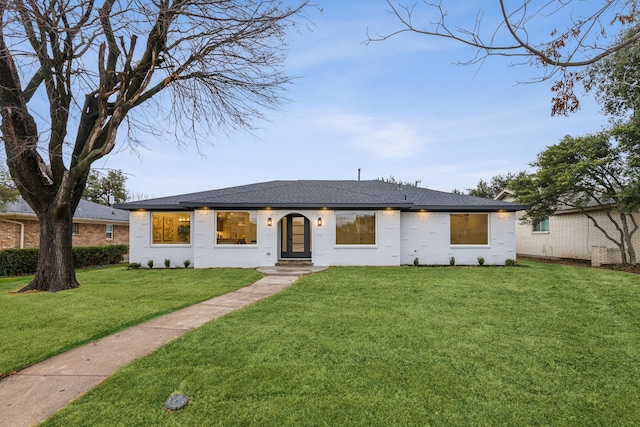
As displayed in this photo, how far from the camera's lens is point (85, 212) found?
18297mm

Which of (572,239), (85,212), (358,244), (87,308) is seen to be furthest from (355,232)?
(85,212)

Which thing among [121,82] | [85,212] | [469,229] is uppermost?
[121,82]

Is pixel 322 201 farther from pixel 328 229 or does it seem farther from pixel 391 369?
pixel 391 369

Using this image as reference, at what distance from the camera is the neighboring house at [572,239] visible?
12.9 metres

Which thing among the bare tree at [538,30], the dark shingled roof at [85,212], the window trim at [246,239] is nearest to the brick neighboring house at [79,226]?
the dark shingled roof at [85,212]

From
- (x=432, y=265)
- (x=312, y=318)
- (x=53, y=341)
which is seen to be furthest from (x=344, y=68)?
(x=53, y=341)

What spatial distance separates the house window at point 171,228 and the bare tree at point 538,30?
11.5 m

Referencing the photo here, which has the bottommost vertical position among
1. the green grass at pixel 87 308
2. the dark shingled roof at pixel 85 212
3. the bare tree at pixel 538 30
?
the green grass at pixel 87 308

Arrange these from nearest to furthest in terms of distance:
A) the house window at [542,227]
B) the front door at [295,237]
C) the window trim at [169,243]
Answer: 1. the window trim at [169,243]
2. the front door at [295,237]
3. the house window at [542,227]

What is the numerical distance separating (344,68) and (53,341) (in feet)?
34.8

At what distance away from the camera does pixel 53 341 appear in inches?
163

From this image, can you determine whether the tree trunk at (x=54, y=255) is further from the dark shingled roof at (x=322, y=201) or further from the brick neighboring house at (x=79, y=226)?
the brick neighboring house at (x=79, y=226)

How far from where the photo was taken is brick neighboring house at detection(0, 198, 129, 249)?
548 inches

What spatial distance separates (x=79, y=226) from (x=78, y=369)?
1804 cm
